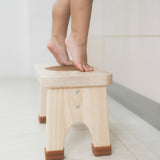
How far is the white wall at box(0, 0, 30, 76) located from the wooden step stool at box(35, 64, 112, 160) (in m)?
1.60

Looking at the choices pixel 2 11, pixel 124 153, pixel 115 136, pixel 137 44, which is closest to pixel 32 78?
pixel 2 11

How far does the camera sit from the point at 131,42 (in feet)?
3.95

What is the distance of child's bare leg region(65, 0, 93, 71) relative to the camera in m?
0.83

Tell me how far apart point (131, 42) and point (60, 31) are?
0.40 meters

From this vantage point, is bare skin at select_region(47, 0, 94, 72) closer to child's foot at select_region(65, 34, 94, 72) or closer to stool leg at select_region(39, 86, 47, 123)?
child's foot at select_region(65, 34, 94, 72)

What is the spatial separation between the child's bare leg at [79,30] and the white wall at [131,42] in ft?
0.98

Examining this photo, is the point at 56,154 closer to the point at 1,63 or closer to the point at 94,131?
the point at 94,131

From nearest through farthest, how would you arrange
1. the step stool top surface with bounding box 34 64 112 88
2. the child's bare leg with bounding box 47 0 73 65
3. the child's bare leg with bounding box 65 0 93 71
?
the step stool top surface with bounding box 34 64 112 88
the child's bare leg with bounding box 65 0 93 71
the child's bare leg with bounding box 47 0 73 65

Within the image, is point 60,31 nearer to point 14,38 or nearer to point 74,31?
point 74,31

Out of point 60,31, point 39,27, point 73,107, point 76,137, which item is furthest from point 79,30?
point 39,27

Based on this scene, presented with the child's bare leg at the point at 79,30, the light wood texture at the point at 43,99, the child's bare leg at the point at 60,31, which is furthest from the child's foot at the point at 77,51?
the light wood texture at the point at 43,99

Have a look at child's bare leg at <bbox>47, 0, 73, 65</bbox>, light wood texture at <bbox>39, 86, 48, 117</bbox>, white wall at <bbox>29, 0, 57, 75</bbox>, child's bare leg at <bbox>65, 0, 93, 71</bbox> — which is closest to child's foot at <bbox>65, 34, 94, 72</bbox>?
child's bare leg at <bbox>65, 0, 93, 71</bbox>

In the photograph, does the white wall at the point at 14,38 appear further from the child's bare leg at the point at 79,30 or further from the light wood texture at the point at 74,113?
the light wood texture at the point at 74,113

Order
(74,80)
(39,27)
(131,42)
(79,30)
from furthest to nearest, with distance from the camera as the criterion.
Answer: (39,27)
(131,42)
(79,30)
(74,80)
